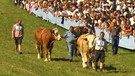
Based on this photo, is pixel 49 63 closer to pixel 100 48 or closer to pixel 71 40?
pixel 71 40

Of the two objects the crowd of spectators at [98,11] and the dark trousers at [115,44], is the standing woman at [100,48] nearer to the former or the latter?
the dark trousers at [115,44]

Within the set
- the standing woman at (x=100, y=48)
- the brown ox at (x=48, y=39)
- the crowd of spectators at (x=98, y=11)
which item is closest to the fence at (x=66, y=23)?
the crowd of spectators at (x=98, y=11)

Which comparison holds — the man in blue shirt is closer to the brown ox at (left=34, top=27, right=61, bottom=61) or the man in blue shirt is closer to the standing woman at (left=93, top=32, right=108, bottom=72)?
the brown ox at (left=34, top=27, right=61, bottom=61)

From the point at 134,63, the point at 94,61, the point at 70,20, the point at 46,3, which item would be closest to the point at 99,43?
the point at 94,61

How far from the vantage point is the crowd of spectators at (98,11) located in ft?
93.4

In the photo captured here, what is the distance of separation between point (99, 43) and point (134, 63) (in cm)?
491

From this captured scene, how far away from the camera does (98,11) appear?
33438 millimetres

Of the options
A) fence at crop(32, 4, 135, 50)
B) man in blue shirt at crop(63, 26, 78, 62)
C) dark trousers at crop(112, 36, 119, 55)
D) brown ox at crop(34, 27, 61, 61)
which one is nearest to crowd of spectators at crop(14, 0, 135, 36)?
fence at crop(32, 4, 135, 50)

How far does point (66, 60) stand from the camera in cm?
2214

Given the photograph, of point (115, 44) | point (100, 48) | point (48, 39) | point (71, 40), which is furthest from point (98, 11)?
point (100, 48)

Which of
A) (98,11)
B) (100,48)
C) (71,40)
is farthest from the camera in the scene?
(98,11)

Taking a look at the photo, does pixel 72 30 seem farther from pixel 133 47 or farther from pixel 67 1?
pixel 67 1

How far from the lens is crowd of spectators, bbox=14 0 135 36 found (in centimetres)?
2847

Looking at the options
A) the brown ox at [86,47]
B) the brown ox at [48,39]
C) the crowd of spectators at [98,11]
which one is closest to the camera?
the brown ox at [86,47]
